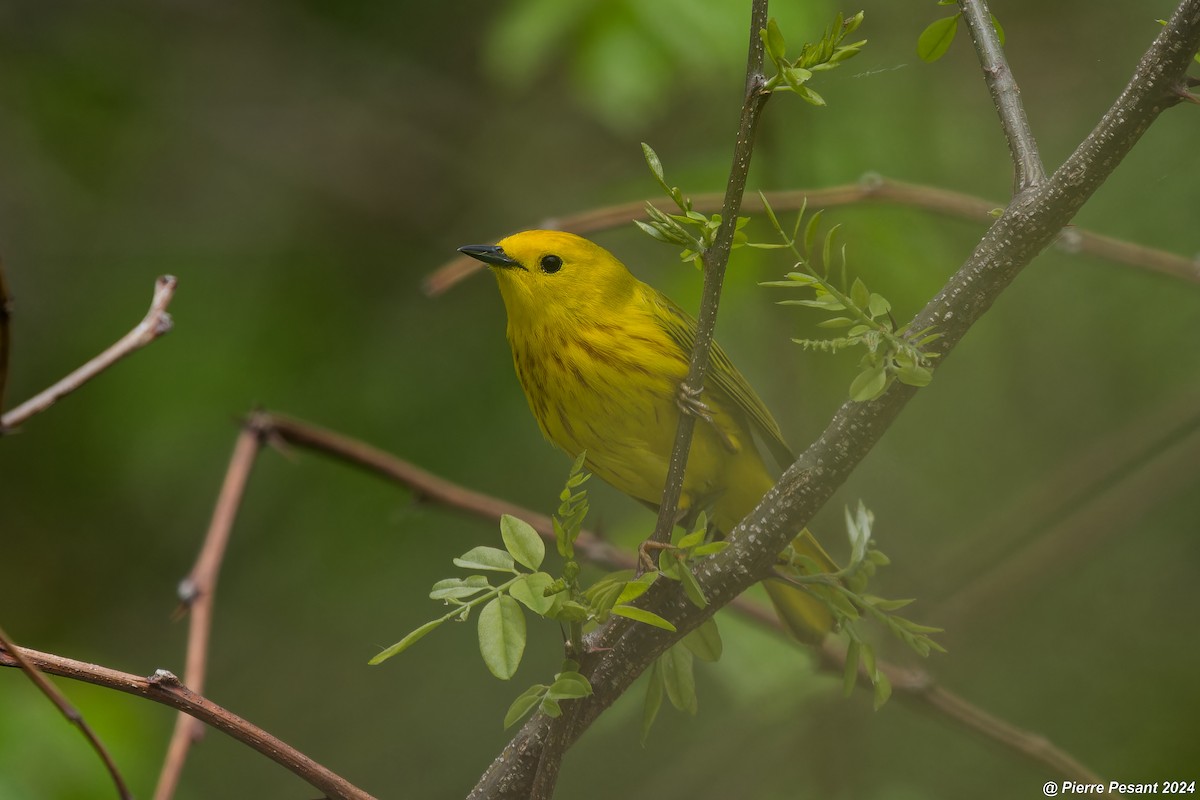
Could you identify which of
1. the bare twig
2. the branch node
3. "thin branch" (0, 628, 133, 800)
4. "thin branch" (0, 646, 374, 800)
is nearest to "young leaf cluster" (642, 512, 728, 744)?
"thin branch" (0, 646, 374, 800)

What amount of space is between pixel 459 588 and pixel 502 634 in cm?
8

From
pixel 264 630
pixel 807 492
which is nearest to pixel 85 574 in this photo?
pixel 264 630

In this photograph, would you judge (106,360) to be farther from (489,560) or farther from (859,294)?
(859,294)

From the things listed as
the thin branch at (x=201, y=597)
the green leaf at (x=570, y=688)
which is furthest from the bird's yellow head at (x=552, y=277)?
the green leaf at (x=570, y=688)

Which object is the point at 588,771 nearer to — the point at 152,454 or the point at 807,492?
the point at 152,454

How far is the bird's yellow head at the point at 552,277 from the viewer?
253cm

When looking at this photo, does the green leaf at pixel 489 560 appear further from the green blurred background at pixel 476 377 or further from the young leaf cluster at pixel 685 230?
the green blurred background at pixel 476 377

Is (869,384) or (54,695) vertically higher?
(869,384)

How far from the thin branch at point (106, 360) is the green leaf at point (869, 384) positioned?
2.76ft

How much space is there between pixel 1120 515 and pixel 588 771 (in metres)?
1.96

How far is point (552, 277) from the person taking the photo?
101 inches

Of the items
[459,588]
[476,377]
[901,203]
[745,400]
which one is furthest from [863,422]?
[476,377]

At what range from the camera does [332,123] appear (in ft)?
17.9

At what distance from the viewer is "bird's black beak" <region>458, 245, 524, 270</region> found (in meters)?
2.54
